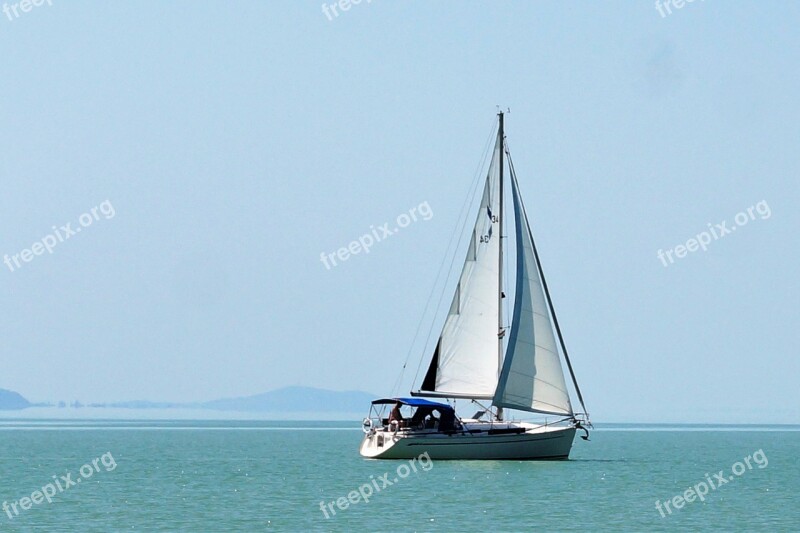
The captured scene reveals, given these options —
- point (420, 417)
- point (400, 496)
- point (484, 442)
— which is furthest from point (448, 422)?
point (400, 496)

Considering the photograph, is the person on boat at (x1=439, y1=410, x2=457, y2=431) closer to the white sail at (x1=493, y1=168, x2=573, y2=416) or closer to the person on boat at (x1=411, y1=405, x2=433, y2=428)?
the person on boat at (x1=411, y1=405, x2=433, y2=428)

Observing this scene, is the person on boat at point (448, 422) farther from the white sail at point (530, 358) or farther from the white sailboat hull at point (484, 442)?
the white sail at point (530, 358)

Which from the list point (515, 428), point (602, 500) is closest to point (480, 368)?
point (515, 428)

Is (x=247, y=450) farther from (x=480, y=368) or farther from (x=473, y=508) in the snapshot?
(x=473, y=508)

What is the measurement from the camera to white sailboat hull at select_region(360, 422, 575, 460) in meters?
63.2

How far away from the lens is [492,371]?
65.4 m

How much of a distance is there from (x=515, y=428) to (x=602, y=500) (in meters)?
12.6

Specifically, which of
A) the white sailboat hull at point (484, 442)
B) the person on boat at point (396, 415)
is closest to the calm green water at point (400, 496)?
the white sailboat hull at point (484, 442)

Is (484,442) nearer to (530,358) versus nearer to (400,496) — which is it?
(530,358)

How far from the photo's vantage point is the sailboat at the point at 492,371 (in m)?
63.8

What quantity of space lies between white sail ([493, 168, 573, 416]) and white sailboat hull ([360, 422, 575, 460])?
105 cm

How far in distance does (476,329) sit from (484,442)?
17.9ft

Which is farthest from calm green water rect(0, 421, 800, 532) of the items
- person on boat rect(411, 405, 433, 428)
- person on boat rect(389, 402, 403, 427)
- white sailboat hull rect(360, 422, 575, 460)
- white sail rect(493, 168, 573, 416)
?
white sail rect(493, 168, 573, 416)

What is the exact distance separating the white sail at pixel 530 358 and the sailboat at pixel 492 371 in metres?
0.04
